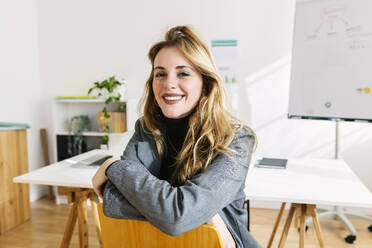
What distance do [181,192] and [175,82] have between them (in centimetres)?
46

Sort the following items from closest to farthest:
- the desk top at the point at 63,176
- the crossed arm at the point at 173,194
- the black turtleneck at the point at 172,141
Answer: the crossed arm at the point at 173,194
the black turtleneck at the point at 172,141
the desk top at the point at 63,176

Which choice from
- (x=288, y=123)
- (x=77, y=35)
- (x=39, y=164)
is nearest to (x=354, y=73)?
(x=288, y=123)

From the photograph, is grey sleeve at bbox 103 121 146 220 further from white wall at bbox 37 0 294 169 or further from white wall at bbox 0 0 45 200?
white wall at bbox 0 0 45 200

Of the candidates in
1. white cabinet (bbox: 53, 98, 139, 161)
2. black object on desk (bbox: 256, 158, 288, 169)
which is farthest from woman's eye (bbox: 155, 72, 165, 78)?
white cabinet (bbox: 53, 98, 139, 161)

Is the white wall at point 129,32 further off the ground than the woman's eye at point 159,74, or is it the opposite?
the white wall at point 129,32

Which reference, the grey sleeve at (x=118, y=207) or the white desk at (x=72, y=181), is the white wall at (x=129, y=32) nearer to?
the white desk at (x=72, y=181)

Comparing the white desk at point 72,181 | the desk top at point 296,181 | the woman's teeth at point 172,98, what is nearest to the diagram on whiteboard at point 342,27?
the desk top at point 296,181

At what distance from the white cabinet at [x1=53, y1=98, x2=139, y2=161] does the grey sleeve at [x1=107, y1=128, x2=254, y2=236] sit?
2079mm

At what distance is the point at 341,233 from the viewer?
2.64m

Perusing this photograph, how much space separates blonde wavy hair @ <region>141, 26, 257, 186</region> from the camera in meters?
1.13

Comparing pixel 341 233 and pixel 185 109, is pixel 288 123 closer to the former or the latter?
pixel 341 233

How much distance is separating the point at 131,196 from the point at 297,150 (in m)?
2.56

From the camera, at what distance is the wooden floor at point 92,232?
8.09 ft

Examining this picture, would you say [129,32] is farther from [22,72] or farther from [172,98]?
[172,98]
